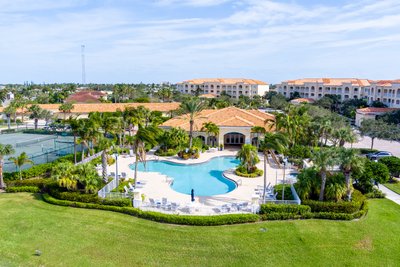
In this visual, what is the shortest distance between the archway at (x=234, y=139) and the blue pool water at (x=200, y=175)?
6.40 meters

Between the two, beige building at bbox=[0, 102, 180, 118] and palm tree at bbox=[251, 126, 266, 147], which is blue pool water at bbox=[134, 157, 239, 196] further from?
beige building at bbox=[0, 102, 180, 118]

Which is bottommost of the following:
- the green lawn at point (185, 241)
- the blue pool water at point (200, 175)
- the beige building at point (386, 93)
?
the green lawn at point (185, 241)

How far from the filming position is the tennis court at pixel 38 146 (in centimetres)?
3531

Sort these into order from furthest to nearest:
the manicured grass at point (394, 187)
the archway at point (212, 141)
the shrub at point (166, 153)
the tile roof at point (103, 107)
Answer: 1. the tile roof at point (103, 107)
2. the archway at point (212, 141)
3. the shrub at point (166, 153)
4. the manicured grass at point (394, 187)

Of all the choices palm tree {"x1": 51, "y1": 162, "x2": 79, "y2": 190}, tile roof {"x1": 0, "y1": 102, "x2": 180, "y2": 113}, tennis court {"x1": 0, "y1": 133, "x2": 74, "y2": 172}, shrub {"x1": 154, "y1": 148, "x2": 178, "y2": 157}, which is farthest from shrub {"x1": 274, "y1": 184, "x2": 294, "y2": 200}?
tile roof {"x1": 0, "y1": 102, "x2": 180, "y2": 113}

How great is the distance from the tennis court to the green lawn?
12.2 meters

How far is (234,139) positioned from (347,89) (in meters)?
62.1

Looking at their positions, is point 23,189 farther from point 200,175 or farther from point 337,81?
point 337,81

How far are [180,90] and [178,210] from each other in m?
120

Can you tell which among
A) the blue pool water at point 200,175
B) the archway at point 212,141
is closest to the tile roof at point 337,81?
the archway at point 212,141

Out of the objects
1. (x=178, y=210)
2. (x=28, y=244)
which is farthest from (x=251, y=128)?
(x=28, y=244)

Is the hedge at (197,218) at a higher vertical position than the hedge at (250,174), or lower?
lower

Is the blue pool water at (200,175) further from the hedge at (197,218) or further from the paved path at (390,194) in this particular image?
the paved path at (390,194)

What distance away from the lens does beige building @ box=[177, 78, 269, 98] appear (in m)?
126
